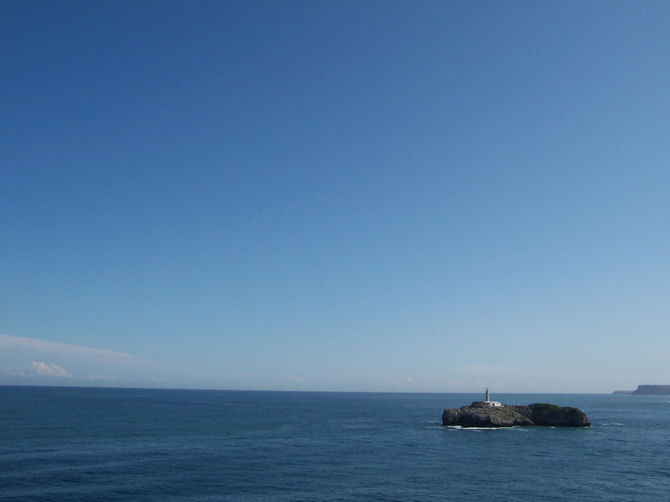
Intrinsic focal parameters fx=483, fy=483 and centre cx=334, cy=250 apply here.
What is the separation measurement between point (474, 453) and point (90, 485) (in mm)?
51394

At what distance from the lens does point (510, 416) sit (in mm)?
111062

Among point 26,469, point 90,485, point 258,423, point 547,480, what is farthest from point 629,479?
point 258,423

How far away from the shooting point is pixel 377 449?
75000 mm

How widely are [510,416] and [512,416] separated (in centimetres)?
95

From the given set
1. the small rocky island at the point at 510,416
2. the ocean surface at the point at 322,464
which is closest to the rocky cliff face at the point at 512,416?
the small rocky island at the point at 510,416

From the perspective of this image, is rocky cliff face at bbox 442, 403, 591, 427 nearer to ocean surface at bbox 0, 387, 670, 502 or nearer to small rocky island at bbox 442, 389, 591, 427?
small rocky island at bbox 442, 389, 591, 427

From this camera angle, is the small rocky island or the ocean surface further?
the small rocky island

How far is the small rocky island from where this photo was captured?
108 m

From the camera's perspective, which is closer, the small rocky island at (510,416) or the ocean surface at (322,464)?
the ocean surface at (322,464)

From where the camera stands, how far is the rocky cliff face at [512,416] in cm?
10805

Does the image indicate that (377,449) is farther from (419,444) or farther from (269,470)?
(269,470)

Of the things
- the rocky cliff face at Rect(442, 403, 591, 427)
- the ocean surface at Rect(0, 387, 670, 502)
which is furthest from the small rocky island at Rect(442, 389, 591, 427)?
the ocean surface at Rect(0, 387, 670, 502)

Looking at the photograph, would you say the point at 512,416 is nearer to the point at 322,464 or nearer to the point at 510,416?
the point at 510,416

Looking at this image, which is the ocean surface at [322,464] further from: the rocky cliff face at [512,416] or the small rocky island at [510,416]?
the small rocky island at [510,416]
